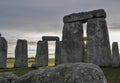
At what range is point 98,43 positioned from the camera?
21.7m

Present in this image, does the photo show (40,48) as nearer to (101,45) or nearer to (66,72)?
(101,45)

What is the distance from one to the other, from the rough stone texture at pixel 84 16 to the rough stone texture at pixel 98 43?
12.1 inches

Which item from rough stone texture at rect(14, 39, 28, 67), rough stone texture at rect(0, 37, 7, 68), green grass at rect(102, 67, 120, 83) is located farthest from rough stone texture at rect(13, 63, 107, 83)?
rough stone texture at rect(14, 39, 28, 67)

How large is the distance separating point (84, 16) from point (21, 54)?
11.6 metres

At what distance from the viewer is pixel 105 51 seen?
70.3 ft

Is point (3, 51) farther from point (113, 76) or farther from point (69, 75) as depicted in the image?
point (69, 75)

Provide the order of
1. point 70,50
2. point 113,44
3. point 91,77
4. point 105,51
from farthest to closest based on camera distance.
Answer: point 113,44 < point 70,50 < point 105,51 < point 91,77

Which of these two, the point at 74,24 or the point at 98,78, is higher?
the point at 74,24

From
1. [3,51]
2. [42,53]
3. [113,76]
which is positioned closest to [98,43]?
[113,76]

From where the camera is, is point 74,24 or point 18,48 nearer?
point 74,24

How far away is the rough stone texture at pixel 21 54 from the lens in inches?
1225

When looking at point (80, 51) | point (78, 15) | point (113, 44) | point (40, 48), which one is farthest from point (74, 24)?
point (40, 48)

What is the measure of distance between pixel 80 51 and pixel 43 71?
18.7 metres

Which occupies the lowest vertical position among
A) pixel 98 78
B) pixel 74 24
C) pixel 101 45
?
pixel 98 78
